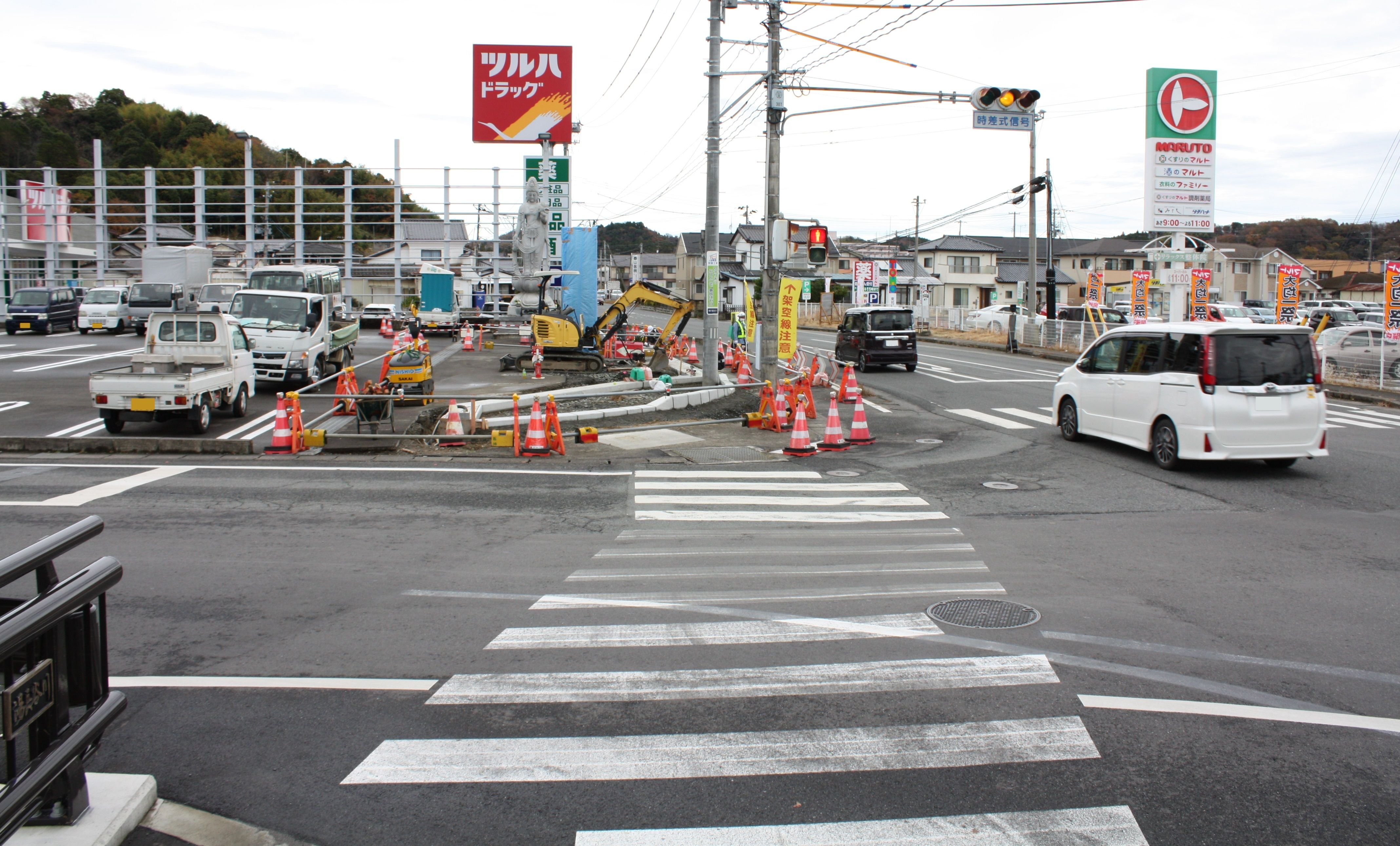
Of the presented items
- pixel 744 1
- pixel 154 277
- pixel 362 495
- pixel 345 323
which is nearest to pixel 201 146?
pixel 154 277

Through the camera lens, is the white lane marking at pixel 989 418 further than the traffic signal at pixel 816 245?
Yes

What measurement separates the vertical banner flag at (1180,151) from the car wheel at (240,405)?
21.3 meters

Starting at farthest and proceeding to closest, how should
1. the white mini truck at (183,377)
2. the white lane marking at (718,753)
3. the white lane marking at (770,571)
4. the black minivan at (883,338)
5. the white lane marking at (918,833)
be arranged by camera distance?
1. the black minivan at (883,338)
2. the white mini truck at (183,377)
3. the white lane marking at (770,571)
4. the white lane marking at (718,753)
5. the white lane marking at (918,833)

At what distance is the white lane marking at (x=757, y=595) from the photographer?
6.73 meters

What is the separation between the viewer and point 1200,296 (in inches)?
1307

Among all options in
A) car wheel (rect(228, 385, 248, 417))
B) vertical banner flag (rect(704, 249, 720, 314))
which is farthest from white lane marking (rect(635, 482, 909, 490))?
car wheel (rect(228, 385, 248, 417))

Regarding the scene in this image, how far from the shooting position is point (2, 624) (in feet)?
9.48

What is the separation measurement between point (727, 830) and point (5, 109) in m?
111

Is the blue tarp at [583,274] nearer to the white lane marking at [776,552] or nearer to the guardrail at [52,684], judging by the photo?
the white lane marking at [776,552]

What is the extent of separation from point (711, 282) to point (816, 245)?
9.70ft

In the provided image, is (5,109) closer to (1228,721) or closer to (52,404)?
(52,404)

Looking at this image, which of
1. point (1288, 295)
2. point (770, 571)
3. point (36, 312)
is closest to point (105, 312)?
point (36, 312)

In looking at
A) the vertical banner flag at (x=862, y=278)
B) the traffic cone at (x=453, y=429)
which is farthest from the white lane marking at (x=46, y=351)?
the vertical banner flag at (x=862, y=278)

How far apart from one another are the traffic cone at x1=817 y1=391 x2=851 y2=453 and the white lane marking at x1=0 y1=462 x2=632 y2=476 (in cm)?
370
